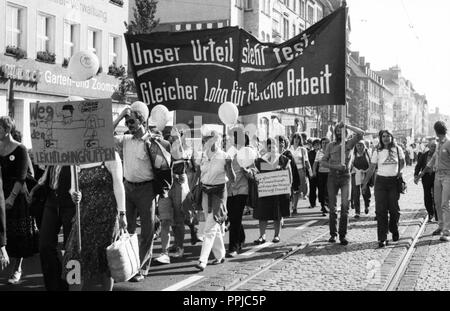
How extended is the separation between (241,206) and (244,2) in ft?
113

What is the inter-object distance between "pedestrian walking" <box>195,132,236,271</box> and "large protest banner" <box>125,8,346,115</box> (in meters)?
0.78

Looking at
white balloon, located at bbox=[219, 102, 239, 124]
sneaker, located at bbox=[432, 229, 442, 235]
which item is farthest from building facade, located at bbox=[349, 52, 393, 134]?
white balloon, located at bbox=[219, 102, 239, 124]

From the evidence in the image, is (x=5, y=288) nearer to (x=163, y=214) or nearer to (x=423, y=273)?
(x=163, y=214)

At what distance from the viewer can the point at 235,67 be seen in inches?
370

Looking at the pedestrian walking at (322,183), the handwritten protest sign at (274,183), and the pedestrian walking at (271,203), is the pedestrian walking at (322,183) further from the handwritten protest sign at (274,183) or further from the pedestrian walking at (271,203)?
the handwritten protest sign at (274,183)

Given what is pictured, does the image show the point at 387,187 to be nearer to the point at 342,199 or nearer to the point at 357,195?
the point at 342,199

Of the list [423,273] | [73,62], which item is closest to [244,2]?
[73,62]

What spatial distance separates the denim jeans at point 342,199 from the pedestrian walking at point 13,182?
499 cm

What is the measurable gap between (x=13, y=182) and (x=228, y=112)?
3399 mm

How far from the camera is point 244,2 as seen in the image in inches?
1655

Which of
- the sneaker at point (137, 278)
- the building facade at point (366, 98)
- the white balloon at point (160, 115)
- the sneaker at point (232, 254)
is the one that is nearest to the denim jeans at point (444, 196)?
the sneaker at point (232, 254)

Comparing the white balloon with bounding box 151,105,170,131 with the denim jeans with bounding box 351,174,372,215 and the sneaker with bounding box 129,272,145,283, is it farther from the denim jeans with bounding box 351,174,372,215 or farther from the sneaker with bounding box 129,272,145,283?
the denim jeans with bounding box 351,174,372,215

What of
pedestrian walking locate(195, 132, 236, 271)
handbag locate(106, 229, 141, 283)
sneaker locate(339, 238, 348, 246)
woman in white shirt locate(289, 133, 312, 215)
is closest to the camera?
handbag locate(106, 229, 141, 283)

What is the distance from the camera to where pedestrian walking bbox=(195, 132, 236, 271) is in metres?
8.41
